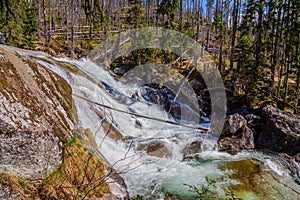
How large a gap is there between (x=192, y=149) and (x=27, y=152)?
6.96 m

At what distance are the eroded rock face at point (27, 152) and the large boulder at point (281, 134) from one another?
9.54m

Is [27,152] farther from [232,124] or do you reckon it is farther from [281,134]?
[281,134]

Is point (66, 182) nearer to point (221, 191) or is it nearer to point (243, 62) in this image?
point (221, 191)

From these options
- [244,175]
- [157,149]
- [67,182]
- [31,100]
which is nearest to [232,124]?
[157,149]

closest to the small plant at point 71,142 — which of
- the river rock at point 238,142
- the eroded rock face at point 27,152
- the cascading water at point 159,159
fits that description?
the eroded rock face at point 27,152

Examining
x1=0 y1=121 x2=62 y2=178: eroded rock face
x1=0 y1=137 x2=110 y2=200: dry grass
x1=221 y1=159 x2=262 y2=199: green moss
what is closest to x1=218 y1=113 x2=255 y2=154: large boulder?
x1=221 y1=159 x2=262 y2=199: green moss

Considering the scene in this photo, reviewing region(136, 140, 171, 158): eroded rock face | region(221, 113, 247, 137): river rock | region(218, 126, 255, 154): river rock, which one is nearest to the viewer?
region(136, 140, 171, 158): eroded rock face

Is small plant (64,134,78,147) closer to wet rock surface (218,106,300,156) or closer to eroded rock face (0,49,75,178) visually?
eroded rock face (0,49,75,178)

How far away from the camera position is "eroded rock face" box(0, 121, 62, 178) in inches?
159

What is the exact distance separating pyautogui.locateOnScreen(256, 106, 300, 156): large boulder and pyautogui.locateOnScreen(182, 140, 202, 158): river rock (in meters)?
3.01

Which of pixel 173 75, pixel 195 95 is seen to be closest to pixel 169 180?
pixel 195 95

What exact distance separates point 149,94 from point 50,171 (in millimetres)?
12335

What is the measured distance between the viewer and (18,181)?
3967 mm

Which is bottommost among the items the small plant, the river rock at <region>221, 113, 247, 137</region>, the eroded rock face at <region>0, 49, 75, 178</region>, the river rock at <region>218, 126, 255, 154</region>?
the river rock at <region>218, 126, 255, 154</region>
